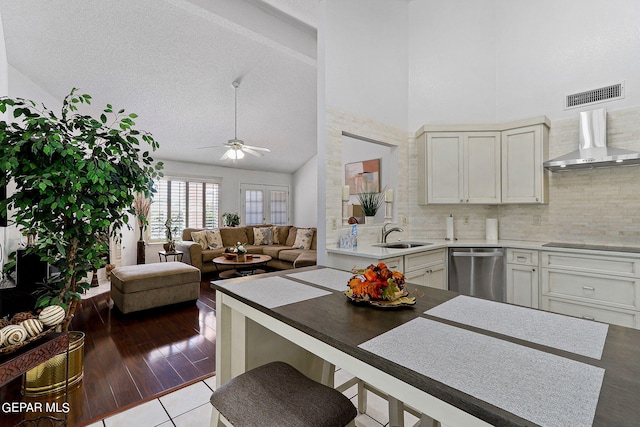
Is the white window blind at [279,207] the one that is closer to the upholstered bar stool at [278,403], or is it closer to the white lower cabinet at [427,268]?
the white lower cabinet at [427,268]

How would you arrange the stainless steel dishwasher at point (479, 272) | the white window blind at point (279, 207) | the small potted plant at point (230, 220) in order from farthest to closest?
the white window blind at point (279, 207)
the small potted plant at point (230, 220)
the stainless steel dishwasher at point (479, 272)

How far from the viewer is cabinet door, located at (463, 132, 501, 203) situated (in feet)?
11.8

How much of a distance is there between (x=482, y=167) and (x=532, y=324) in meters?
3.02

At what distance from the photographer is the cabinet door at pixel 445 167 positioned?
143 inches

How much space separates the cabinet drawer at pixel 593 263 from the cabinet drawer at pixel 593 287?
0.16ft

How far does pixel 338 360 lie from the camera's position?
0.93m

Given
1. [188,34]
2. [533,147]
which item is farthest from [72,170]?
[533,147]

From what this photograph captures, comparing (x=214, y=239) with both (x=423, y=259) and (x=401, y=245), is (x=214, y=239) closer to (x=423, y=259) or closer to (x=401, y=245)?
(x=401, y=245)

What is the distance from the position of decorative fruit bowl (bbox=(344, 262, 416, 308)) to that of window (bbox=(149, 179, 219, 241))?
6.34 metres

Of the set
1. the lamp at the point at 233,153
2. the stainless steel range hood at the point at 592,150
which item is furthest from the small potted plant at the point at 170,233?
the stainless steel range hood at the point at 592,150

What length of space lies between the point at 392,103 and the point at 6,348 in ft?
12.9

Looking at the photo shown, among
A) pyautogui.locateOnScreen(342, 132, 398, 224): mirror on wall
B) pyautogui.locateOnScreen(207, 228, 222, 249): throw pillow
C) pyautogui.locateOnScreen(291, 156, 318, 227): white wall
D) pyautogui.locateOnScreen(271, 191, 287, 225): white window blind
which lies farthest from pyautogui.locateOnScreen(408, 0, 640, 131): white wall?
pyautogui.locateOnScreen(271, 191, 287, 225): white window blind

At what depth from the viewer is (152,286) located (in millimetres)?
3646

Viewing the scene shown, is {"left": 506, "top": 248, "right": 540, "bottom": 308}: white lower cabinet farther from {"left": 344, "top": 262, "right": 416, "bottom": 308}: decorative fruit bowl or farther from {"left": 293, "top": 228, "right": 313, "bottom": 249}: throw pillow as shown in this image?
{"left": 293, "top": 228, "right": 313, "bottom": 249}: throw pillow
